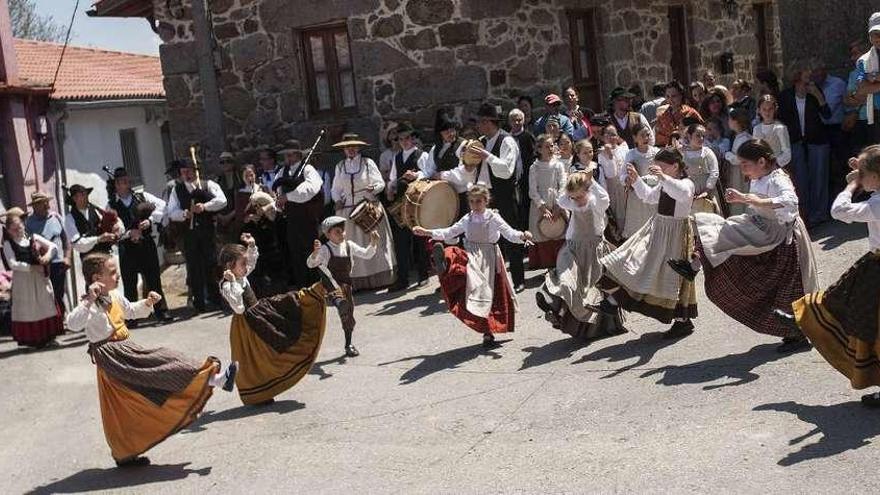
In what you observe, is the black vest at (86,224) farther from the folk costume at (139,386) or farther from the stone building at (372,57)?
the folk costume at (139,386)

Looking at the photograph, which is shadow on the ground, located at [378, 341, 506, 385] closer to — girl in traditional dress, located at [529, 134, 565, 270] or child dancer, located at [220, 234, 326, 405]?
child dancer, located at [220, 234, 326, 405]

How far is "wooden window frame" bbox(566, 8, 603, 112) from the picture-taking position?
Answer: 14.8m

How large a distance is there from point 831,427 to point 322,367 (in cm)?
466

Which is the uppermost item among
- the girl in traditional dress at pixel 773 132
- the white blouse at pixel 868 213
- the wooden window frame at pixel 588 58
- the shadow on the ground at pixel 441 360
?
the wooden window frame at pixel 588 58

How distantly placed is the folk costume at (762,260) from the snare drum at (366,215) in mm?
5246

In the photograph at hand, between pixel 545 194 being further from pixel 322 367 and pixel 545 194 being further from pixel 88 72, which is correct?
pixel 88 72

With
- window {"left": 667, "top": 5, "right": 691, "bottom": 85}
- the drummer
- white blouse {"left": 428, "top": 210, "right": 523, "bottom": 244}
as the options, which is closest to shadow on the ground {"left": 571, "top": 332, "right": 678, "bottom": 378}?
white blouse {"left": 428, "top": 210, "right": 523, "bottom": 244}

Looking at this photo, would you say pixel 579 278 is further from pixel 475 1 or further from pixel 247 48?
pixel 247 48

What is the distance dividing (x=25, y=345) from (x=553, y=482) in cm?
809

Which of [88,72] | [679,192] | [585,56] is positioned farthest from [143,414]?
[88,72]

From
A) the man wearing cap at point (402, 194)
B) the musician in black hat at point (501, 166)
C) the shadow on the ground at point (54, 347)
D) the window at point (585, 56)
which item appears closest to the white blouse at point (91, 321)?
the musician in black hat at point (501, 166)

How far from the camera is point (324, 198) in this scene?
1301cm

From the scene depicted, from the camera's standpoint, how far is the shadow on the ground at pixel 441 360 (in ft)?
28.2

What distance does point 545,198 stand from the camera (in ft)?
36.2
